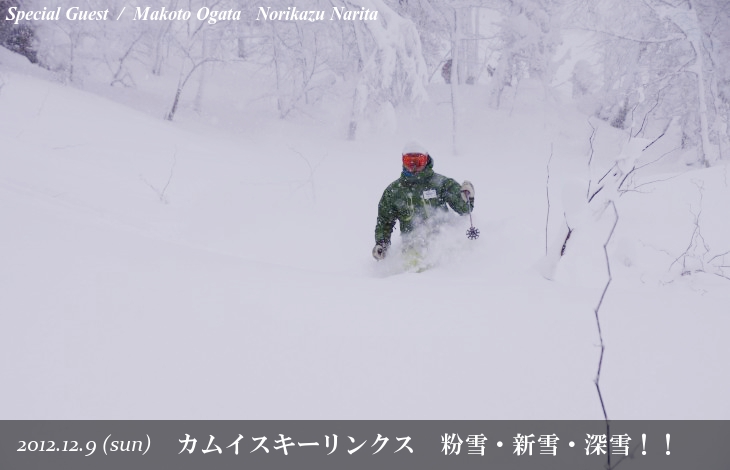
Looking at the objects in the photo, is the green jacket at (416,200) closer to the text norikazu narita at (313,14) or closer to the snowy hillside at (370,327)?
the snowy hillside at (370,327)

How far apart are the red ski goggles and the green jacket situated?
0.15ft

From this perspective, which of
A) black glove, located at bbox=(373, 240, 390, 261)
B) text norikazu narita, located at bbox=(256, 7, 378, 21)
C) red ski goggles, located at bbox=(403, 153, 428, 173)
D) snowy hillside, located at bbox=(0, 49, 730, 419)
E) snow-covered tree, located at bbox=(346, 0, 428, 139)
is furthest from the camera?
snow-covered tree, located at bbox=(346, 0, 428, 139)

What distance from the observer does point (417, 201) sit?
425 cm

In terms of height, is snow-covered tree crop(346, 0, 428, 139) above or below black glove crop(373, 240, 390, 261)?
above

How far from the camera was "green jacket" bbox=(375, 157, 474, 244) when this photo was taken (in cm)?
416

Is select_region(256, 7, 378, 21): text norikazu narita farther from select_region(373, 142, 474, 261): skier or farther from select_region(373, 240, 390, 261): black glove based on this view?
select_region(373, 240, 390, 261): black glove

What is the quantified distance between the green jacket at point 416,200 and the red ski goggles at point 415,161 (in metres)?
0.05

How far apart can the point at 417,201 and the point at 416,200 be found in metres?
0.01

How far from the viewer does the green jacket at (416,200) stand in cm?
416

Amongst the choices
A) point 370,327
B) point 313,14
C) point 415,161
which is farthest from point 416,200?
point 313,14

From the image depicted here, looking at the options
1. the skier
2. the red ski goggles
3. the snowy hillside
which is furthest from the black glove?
the red ski goggles

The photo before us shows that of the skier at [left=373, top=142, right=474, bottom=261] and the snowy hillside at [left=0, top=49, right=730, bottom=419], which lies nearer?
the snowy hillside at [left=0, top=49, right=730, bottom=419]

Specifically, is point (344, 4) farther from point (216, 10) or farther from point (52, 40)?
point (52, 40)
